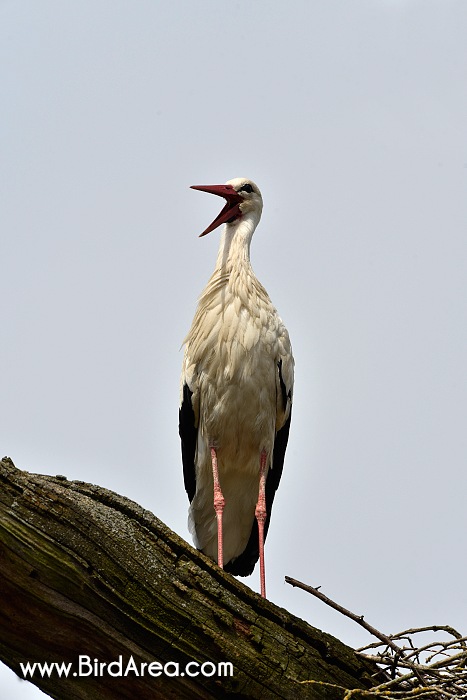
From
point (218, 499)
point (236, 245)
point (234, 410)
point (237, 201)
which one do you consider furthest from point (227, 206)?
point (218, 499)

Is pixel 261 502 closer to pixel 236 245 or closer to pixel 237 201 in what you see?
pixel 236 245

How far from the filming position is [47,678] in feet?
9.53

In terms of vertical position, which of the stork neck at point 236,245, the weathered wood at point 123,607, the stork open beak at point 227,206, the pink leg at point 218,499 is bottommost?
the weathered wood at point 123,607

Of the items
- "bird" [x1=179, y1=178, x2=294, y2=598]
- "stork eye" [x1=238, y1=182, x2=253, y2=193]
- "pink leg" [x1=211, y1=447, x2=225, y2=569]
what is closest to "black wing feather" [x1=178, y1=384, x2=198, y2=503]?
"bird" [x1=179, y1=178, x2=294, y2=598]

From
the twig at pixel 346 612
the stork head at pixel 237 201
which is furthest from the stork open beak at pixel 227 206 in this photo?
the twig at pixel 346 612

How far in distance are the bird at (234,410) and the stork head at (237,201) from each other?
0.63 ft

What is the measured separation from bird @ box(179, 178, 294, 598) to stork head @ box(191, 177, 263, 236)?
191mm

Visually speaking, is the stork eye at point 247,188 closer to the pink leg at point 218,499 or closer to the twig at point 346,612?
the pink leg at point 218,499

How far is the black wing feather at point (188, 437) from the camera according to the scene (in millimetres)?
5730

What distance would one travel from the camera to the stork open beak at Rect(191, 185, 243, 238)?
6.30 metres

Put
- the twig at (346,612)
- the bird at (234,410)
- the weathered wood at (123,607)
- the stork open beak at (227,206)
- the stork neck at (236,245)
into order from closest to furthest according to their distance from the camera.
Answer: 1. the weathered wood at (123,607)
2. the twig at (346,612)
3. the bird at (234,410)
4. the stork neck at (236,245)
5. the stork open beak at (227,206)

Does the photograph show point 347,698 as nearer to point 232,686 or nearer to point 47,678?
point 232,686

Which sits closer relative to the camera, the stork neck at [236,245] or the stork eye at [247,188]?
the stork neck at [236,245]

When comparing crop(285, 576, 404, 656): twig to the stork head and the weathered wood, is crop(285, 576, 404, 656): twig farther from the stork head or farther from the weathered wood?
the stork head
